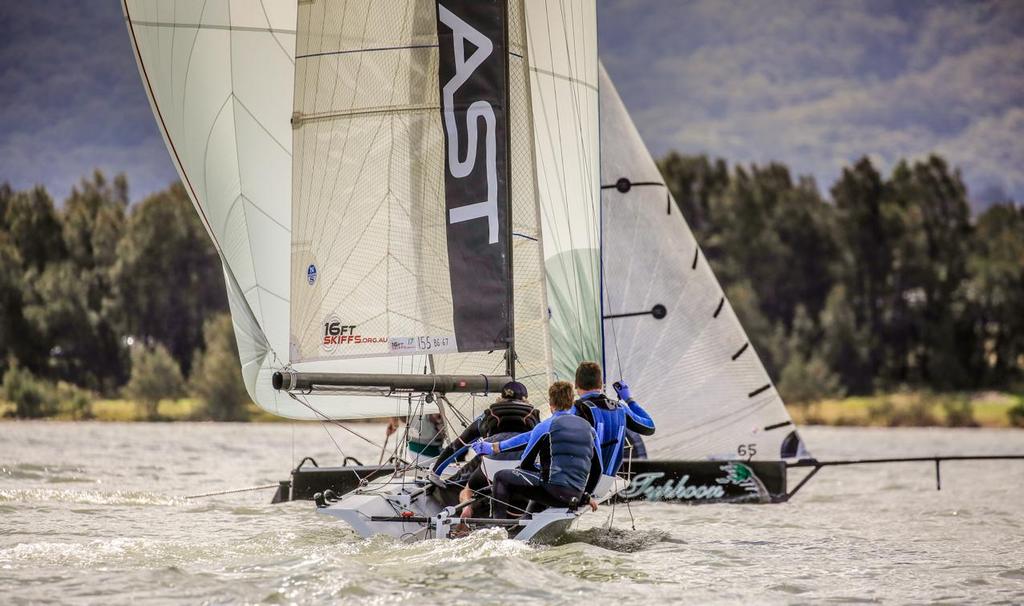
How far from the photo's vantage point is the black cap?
1010 centimetres

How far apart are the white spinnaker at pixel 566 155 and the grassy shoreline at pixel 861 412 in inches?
1273

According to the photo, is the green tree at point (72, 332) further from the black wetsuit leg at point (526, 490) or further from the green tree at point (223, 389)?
the black wetsuit leg at point (526, 490)

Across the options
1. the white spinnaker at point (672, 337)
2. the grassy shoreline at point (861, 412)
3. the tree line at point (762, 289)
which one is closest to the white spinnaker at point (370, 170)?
the white spinnaker at point (672, 337)

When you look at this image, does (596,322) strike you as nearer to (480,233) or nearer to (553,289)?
(553,289)

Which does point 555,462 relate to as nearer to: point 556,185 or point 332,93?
point 332,93

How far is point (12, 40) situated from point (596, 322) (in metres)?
114

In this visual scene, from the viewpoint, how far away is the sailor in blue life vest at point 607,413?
9.79 metres

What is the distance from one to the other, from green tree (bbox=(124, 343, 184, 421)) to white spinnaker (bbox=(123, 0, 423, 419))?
1346 inches

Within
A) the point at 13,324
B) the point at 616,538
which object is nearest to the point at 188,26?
the point at 616,538

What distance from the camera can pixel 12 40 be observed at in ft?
379

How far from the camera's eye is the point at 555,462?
9305 mm

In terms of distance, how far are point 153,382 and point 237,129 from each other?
3491 centimetres

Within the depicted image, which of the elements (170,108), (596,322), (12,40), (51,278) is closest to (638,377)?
(596,322)

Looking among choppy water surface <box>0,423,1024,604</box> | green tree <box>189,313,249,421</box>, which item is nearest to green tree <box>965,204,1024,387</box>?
green tree <box>189,313,249,421</box>
